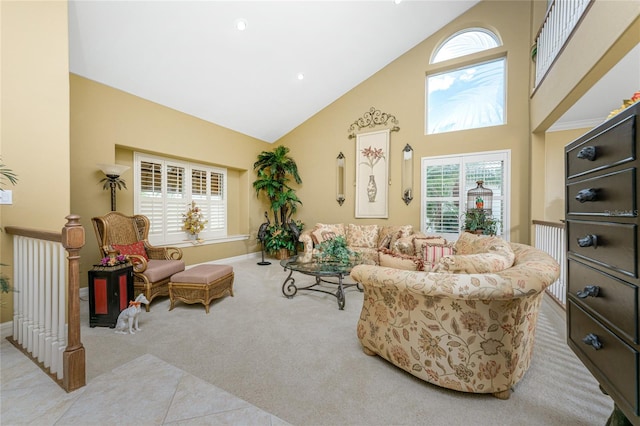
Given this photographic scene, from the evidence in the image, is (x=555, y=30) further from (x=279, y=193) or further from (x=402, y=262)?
(x=279, y=193)

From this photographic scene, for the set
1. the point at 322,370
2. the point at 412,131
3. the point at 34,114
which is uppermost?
the point at 412,131

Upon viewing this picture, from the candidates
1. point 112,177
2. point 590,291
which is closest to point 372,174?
point 112,177

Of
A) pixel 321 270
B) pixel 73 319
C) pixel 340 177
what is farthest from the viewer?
pixel 340 177

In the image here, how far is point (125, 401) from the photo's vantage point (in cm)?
150

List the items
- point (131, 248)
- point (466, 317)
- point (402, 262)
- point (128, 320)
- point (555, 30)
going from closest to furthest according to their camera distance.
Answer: point (466, 317) → point (128, 320) → point (555, 30) → point (131, 248) → point (402, 262)

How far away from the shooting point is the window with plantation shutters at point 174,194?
4363 mm

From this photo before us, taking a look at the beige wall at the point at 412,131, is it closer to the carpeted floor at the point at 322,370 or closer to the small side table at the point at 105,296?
the carpeted floor at the point at 322,370

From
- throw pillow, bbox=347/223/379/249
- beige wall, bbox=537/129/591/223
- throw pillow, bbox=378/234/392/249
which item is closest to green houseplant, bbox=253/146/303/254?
throw pillow, bbox=347/223/379/249

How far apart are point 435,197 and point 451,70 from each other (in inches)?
97.8

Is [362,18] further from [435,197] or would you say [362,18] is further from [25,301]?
[25,301]

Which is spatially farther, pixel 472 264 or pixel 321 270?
pixel 321 270

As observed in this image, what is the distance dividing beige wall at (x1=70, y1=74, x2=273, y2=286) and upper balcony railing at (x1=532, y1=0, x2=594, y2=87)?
536 cm

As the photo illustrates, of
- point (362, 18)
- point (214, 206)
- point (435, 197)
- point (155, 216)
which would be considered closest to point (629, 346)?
point (435, 197)

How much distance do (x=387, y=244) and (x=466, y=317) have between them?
10.7 ft
